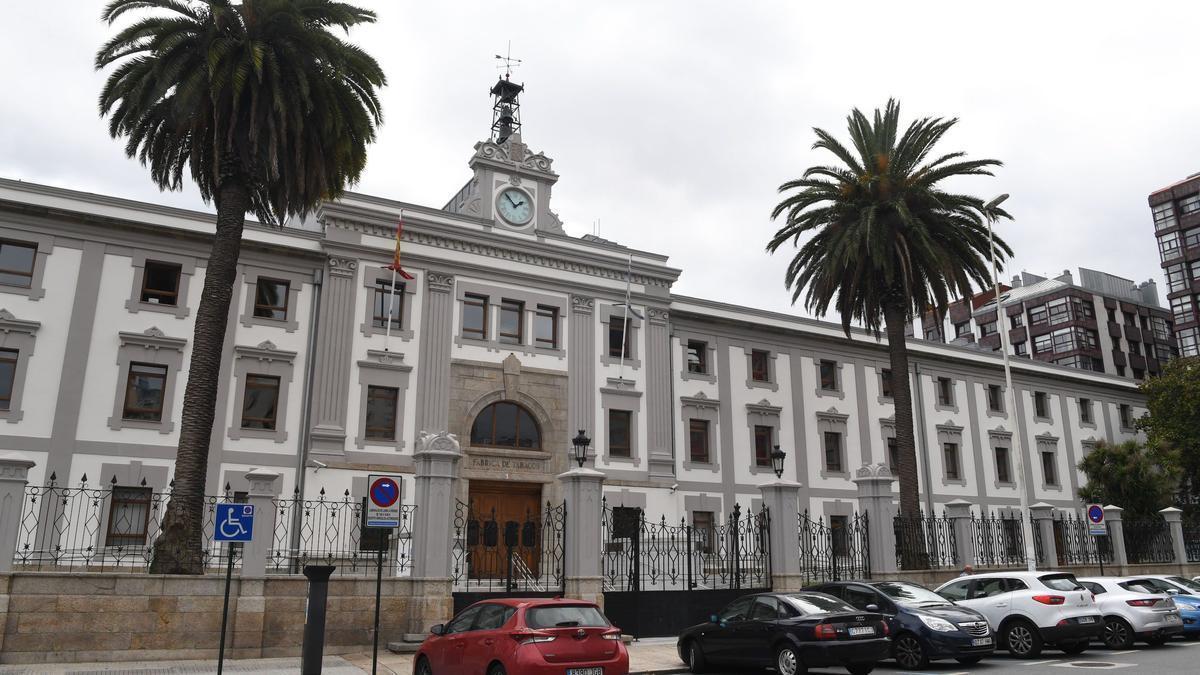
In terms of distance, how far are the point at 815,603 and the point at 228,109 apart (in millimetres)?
15874

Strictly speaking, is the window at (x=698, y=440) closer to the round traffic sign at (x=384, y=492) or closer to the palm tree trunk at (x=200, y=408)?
the palm tree trunk at (x=200, y=408)

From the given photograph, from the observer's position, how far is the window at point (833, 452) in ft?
123

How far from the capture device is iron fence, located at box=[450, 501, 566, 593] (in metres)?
18.1

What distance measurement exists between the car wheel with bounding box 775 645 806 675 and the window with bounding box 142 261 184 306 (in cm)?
2071

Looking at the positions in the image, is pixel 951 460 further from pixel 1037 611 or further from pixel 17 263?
pixel 17 263

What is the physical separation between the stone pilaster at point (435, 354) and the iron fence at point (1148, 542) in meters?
24.5

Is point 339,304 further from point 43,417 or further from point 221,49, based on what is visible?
point 221,49

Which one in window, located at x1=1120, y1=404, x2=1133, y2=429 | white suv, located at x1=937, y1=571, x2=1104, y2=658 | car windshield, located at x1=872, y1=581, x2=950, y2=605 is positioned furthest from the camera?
window, located at x1=1120, y1=404, x2=1133, y2=429

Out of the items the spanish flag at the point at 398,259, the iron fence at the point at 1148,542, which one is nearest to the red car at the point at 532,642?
the spanish flag at the point at 398,259

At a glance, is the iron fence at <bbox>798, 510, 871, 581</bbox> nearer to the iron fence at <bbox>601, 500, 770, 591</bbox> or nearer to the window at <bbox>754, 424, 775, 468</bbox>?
the iron fence at <bbox>601, 500, 770, 591</bbox>

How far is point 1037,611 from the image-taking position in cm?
1639

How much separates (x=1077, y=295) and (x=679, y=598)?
213 feet

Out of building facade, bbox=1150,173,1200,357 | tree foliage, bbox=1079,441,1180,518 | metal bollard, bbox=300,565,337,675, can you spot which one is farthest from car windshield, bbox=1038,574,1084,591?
building facade, bbox=1150,173,1200,357

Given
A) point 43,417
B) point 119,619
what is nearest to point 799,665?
point 119,619
